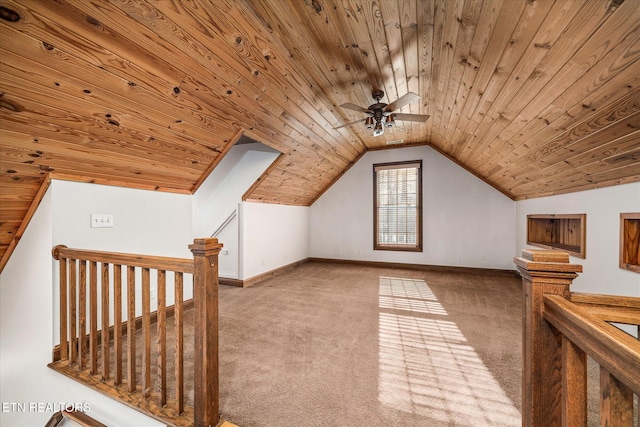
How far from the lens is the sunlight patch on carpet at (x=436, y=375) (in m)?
1.61

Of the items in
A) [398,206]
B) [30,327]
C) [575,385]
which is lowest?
[30,327]

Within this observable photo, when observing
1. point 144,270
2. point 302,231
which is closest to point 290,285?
point 302,231

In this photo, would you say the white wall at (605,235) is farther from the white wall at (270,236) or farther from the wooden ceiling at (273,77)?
the white wall at (270,236)

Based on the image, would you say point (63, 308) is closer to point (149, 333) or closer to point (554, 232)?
point (149, 333)

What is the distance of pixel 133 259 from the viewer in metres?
1.65

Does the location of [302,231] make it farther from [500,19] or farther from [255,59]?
[500,19]

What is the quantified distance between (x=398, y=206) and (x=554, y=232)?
102 inches

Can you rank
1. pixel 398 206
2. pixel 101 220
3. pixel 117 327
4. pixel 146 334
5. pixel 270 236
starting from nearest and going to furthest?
pixel 146 334
pixel 117 327
pixel 101 220
pixel 270 236
pixel 398 206

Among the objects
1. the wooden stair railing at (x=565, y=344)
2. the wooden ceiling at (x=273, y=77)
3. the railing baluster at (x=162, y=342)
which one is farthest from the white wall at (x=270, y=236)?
the wooden stair railing at (x=565, y=344)

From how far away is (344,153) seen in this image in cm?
516

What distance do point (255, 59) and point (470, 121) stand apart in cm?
245

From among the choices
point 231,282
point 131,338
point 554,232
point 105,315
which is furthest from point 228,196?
point 554,232

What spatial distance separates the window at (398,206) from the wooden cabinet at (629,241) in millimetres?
3233

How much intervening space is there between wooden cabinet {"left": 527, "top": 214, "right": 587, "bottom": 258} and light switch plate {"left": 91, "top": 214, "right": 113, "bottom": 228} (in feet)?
16.8
